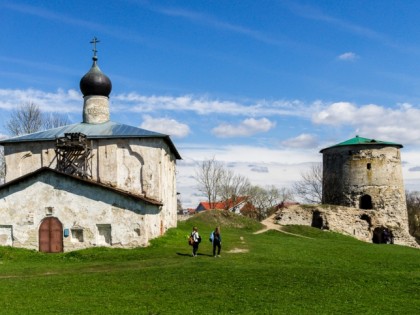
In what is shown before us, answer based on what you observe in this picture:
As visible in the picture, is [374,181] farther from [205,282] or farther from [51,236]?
[205,282]

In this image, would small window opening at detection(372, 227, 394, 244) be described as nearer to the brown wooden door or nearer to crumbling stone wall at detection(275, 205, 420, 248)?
crumbling stone wall at detection(275, 205, 420, 248)

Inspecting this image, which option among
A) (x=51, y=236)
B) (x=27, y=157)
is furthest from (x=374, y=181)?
(x=51, y=236)

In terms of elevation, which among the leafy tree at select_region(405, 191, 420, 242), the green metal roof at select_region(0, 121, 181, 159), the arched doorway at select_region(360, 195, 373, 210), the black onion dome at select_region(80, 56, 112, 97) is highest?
the black onion dome at select_region(80, 56, 112, 97)

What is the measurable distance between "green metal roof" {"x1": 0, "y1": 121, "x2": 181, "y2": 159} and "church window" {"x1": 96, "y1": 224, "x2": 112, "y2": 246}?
5.37 m

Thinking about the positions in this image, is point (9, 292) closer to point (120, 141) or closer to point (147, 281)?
point (147, 281)

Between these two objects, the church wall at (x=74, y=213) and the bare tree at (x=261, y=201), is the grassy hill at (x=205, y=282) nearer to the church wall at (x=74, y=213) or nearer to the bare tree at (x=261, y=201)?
the church wall at (x=74, y=213)

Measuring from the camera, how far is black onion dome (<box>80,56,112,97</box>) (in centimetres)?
2633

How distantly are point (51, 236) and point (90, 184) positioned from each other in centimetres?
267

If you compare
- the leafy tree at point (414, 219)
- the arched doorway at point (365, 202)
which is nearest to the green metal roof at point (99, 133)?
the arched doorway at point (365, 202)

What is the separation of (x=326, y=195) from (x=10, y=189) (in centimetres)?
2604

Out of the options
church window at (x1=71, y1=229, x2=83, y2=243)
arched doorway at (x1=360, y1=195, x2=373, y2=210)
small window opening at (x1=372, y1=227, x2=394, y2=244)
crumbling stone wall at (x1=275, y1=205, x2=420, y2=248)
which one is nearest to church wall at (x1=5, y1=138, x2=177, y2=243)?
church window at (x1=71, y1=229, x2=83, y2=243)

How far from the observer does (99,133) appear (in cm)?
2452

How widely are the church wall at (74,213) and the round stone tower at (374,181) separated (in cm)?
2091

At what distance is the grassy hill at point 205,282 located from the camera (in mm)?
10703
